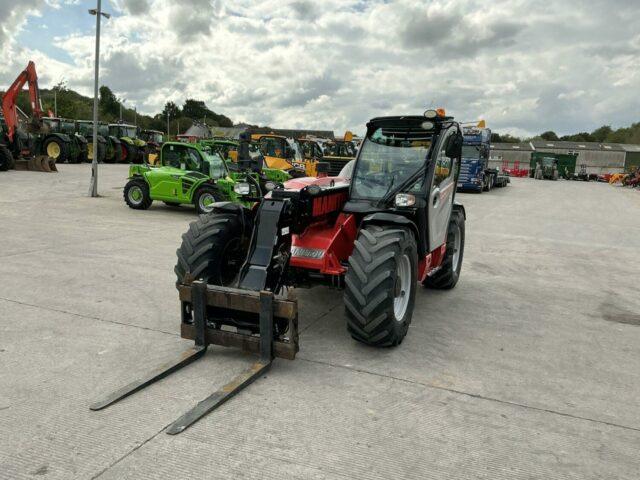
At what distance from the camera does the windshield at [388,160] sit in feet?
17.8

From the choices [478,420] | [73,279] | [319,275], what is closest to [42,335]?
[73,279]

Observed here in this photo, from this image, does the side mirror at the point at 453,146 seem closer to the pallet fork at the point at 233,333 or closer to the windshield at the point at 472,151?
the pallet fork at the point at 233,333

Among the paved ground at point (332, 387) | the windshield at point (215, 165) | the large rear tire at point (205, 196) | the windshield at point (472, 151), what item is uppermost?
the windshield at point (472, 151)

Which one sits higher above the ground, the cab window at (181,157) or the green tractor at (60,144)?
the green tractor at (60,144)

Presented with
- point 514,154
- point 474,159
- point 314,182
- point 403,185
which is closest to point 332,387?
point 403,185

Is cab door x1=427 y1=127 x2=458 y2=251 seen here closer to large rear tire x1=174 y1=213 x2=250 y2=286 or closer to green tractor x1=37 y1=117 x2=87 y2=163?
large rear tire x1=174 y1=213 x2=250 y2=286

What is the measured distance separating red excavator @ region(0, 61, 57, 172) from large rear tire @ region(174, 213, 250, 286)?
20.0m

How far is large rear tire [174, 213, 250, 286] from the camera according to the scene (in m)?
4.61

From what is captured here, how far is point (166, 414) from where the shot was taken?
133 inches

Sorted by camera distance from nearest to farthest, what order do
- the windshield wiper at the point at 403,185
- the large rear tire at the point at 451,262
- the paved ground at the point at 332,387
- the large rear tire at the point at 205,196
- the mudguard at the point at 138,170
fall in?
the paved ground at the point at 332,387 < the windshield wiper at the point at 403,185 < the large rear tire at the point at 451,262 < the large rear tire at the point at 205,196 < the mudguard at the point at 138,170

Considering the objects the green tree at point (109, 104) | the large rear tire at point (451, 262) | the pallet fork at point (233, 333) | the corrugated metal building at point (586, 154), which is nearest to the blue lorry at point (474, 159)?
the large rear tire at point (451, 262)

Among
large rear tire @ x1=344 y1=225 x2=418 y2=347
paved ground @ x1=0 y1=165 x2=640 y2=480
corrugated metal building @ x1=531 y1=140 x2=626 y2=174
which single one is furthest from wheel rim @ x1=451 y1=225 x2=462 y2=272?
corrugated metal building @ x1=531 y1=140 x2=626 y2=174

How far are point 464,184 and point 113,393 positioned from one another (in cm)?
2404

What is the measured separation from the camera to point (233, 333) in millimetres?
4160
